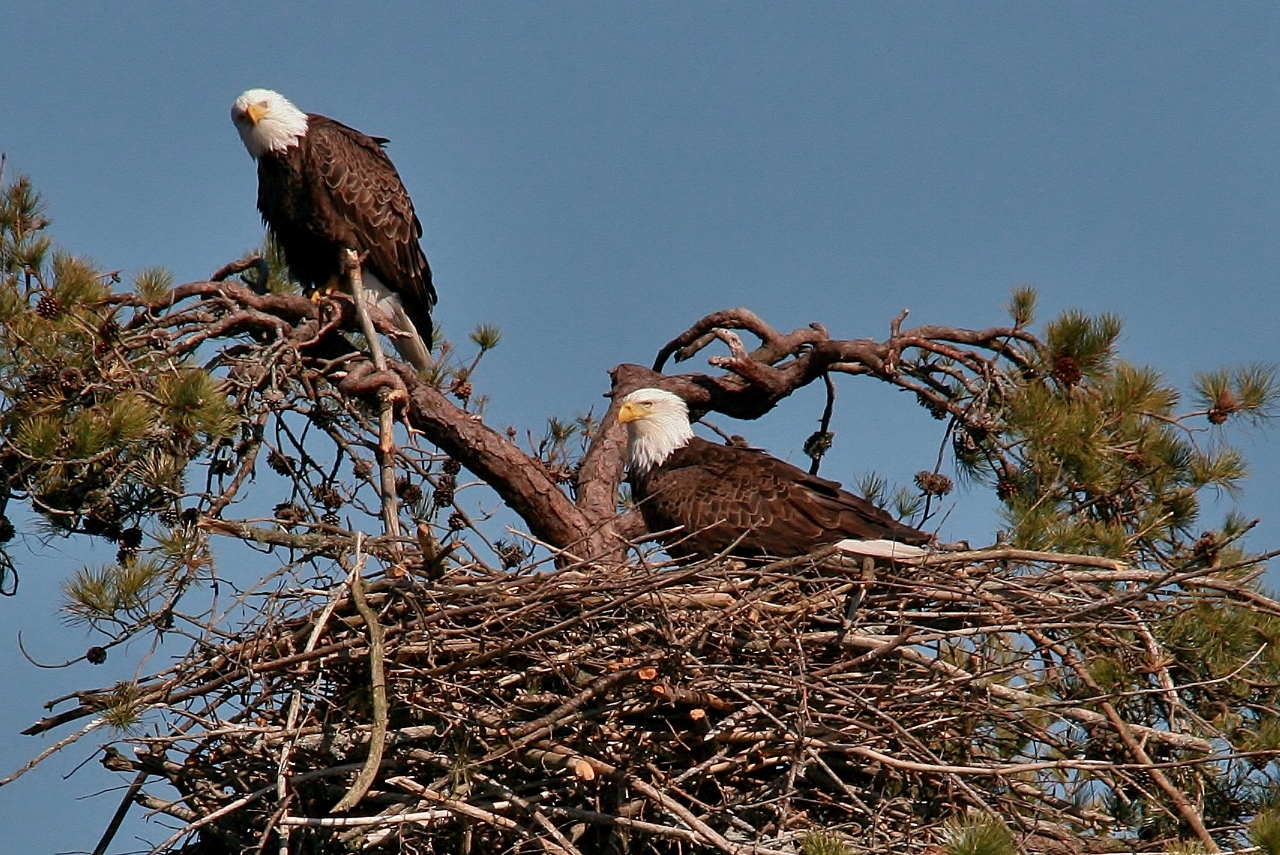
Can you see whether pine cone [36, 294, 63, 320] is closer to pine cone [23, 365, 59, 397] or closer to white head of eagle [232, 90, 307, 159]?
pine cone [23, 365, 59, 397]

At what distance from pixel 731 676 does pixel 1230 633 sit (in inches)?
68.8

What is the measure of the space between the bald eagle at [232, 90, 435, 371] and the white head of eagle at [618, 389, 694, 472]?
1.51 meters

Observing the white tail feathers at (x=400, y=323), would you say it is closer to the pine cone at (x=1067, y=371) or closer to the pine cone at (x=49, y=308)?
the pine cone at (x=49, y=308)

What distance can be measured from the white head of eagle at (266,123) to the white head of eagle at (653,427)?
2.42 m

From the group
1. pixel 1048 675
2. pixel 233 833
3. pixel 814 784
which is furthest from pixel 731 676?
pixel 233 833

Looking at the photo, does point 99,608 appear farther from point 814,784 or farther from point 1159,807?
point 1159,807

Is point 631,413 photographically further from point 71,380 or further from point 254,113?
point 254,113

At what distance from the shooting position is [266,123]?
7.48 m

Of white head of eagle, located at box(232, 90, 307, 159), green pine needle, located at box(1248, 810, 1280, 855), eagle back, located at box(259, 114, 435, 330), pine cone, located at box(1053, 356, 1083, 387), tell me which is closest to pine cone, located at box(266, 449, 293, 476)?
eagle back, located at box(259, 114, 435, 330)

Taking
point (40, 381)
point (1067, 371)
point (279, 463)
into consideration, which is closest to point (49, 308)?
point (40, 381)

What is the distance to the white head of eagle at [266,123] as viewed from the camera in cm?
748

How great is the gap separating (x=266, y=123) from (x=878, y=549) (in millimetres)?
4079

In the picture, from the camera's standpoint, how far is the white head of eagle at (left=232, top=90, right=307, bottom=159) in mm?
7484

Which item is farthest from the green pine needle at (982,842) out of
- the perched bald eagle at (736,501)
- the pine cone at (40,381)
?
the pine cone at (40,381)
